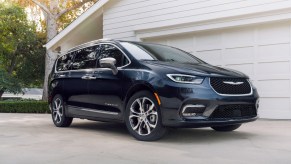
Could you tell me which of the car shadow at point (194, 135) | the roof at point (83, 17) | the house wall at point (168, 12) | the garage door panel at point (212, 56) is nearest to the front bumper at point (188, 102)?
→ the car shadow at point (194, 135)

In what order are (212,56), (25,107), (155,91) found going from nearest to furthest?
(155,91) → (212,56) → (25,107)

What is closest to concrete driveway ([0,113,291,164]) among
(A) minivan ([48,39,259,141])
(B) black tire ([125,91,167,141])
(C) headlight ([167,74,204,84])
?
(B) black tire ([125,91,167,141])

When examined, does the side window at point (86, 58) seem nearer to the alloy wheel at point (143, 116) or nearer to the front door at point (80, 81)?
the front door at point (80, 81)

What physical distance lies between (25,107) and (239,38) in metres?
8.64

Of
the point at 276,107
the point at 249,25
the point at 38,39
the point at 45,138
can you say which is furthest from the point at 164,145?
the point at 38,39

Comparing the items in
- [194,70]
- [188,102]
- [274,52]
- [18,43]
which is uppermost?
[18,43]

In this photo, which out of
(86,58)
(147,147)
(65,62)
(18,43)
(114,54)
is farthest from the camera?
(18,43)

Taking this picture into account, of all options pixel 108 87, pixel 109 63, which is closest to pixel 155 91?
pixel 109 63

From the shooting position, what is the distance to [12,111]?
1577 centimetres

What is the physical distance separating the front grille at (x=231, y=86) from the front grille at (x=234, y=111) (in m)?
0.21

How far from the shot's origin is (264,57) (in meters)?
9.80

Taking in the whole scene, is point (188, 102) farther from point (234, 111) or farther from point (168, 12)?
point (168, 12)

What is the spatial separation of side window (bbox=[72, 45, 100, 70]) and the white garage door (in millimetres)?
4076

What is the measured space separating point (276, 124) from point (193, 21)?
12.9ft
